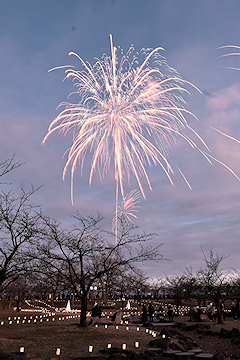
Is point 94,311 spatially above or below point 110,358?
above

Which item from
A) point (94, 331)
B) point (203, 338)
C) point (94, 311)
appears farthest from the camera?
point (94, 311)

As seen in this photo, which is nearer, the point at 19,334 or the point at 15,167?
the point at 15,167

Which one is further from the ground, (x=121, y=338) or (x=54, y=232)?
(x=54, y=232)

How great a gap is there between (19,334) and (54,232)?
5119mm

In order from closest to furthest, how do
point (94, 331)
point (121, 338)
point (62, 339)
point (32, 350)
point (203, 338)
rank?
1. point (32, 350)
2. point (62, 339)
3. point (121, 338)
4. point (94, 331)
5. point (203, 338)

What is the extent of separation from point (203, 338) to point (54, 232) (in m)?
11.0

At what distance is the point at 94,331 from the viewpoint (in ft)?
48.3

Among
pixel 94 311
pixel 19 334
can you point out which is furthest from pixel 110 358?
pixel 94 311

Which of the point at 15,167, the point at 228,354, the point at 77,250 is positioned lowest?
the point at 228,354

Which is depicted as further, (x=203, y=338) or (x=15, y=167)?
(x=203, y=338)

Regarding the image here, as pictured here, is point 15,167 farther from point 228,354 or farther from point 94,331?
point 228,354

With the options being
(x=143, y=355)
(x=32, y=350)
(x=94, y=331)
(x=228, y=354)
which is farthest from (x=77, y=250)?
(x=228, y=354)

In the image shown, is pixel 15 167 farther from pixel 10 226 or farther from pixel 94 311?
pixel 94 311

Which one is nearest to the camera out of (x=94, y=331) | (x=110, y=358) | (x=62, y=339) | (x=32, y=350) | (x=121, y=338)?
(x=110, y=358)
